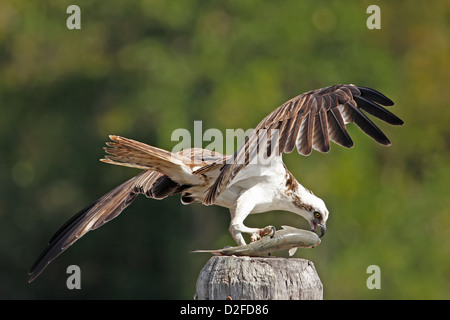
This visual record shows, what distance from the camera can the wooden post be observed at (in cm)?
586

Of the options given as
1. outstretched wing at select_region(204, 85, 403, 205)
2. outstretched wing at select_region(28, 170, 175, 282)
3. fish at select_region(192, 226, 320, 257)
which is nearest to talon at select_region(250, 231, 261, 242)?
fish at select_region(192, 226, 320, 257)

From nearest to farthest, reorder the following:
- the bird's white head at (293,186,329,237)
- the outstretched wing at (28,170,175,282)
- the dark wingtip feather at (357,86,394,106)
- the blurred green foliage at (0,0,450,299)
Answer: the dark wingtip feather at (357,86,394,106)
the outstretched wing at (28,170,175,282)
the bird's white head at (293,186,329,237)
the blurred green foliage at (0,0,450,299)

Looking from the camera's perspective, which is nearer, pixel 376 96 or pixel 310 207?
pixel 376 96

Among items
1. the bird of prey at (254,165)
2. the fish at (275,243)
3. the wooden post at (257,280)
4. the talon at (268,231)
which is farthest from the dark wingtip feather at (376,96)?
the wooden post at (257,280)

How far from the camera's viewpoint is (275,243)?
20.9 ft

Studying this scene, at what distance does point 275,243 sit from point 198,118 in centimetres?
1050

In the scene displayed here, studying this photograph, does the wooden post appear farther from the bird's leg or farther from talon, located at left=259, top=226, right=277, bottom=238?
the bird's leg

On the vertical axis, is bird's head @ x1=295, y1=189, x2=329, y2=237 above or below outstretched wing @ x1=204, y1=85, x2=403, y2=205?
below

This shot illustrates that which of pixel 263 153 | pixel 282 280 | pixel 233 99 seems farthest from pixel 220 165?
pixel 233 99

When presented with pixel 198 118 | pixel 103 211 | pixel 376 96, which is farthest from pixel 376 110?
pixel 198 118

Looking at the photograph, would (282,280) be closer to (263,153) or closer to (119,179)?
(263,153)

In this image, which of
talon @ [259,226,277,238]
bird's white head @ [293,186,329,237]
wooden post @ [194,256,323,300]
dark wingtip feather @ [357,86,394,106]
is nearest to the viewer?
wooden post @ [194,256,323,300]

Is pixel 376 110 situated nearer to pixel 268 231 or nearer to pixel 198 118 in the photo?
pixel 268 231

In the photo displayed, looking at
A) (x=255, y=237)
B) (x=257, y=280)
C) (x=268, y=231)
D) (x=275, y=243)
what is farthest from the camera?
(x=255, y=237)
